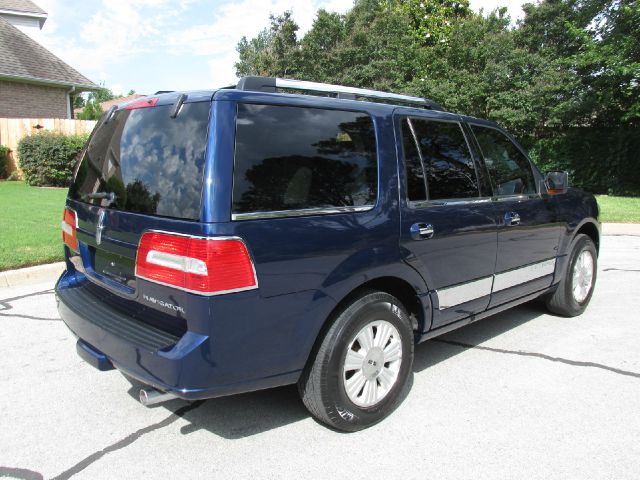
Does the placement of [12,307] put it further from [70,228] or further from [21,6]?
[21,6]

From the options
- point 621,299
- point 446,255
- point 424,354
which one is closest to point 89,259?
point 446,255

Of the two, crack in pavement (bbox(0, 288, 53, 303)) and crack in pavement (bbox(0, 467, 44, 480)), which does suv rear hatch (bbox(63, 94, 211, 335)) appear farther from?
crack in pavement (bbox(0, 288, 53, 303))

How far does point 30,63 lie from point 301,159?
23366mm

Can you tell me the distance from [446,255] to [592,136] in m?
17.4

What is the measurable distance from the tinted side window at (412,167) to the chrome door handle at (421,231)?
0.17m

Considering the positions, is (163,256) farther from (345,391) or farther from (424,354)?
(424,354)

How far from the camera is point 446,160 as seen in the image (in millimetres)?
3699

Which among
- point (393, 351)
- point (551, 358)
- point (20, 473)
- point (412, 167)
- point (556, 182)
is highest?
point (412, 167)

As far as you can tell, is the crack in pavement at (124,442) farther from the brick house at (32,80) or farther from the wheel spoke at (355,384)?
the brick house at (32,80)

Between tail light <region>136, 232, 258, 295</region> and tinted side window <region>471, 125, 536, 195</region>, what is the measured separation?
92.0 inches

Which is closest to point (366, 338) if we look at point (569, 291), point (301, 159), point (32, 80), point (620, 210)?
point (301, 159)

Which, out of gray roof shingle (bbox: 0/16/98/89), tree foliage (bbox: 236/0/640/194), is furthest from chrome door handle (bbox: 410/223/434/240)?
gray roof shingle (bbox: 0/16/98/89)

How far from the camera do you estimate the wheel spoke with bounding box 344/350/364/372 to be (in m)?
2.99

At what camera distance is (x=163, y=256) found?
8.55 ft
